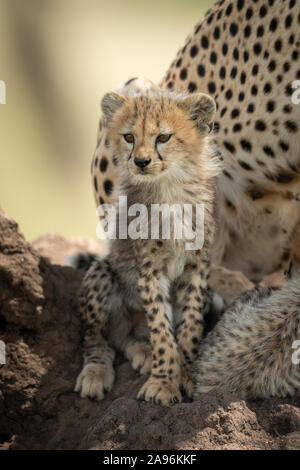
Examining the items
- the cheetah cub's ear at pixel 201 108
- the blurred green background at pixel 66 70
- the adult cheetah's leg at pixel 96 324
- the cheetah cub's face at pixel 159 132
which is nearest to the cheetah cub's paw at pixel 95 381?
the adult cheetah's leg at pixel 96 324

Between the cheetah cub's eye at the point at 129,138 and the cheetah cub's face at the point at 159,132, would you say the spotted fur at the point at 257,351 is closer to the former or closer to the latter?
the cheetah cub's face at the point at 159,132

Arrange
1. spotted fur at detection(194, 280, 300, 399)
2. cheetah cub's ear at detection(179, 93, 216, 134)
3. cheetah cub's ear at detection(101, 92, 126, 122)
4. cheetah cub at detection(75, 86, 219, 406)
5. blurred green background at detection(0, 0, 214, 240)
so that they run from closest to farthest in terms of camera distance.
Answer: spotted fur at detection(194, 280, 300, 399)
cheetah cub at detection(75, 86, 219, 406)
cheetah cub's ear at detection(179, 93, 216, 134)
cheetah cub's ear at detection(101, 92, 126, 122)
blurred green background at detection(0, 0, 214, 240)

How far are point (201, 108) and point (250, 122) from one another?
0.62 meters

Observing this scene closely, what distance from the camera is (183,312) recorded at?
2240mm

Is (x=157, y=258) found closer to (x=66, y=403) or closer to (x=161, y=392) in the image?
(x=161, y=392)

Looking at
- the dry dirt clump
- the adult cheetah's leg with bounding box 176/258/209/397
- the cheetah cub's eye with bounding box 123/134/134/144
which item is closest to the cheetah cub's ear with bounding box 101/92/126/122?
the cheetah cub's eye with bounding box 123/134/134/144

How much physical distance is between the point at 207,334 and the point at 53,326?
59 cm

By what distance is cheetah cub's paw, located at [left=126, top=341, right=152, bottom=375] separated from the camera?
2.31 m

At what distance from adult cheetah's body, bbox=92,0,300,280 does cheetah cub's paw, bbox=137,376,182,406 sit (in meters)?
0.96

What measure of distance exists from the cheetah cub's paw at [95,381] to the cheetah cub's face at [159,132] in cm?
69

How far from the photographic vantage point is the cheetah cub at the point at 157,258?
6.91 ft

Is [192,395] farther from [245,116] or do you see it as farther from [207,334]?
[245,116]

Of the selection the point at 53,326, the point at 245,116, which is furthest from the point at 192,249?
the point at 245,116

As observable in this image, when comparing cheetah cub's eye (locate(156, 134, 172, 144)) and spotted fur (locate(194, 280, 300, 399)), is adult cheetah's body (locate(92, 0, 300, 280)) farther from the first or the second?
spotted fur (locate(194, 280, 300, 399))
